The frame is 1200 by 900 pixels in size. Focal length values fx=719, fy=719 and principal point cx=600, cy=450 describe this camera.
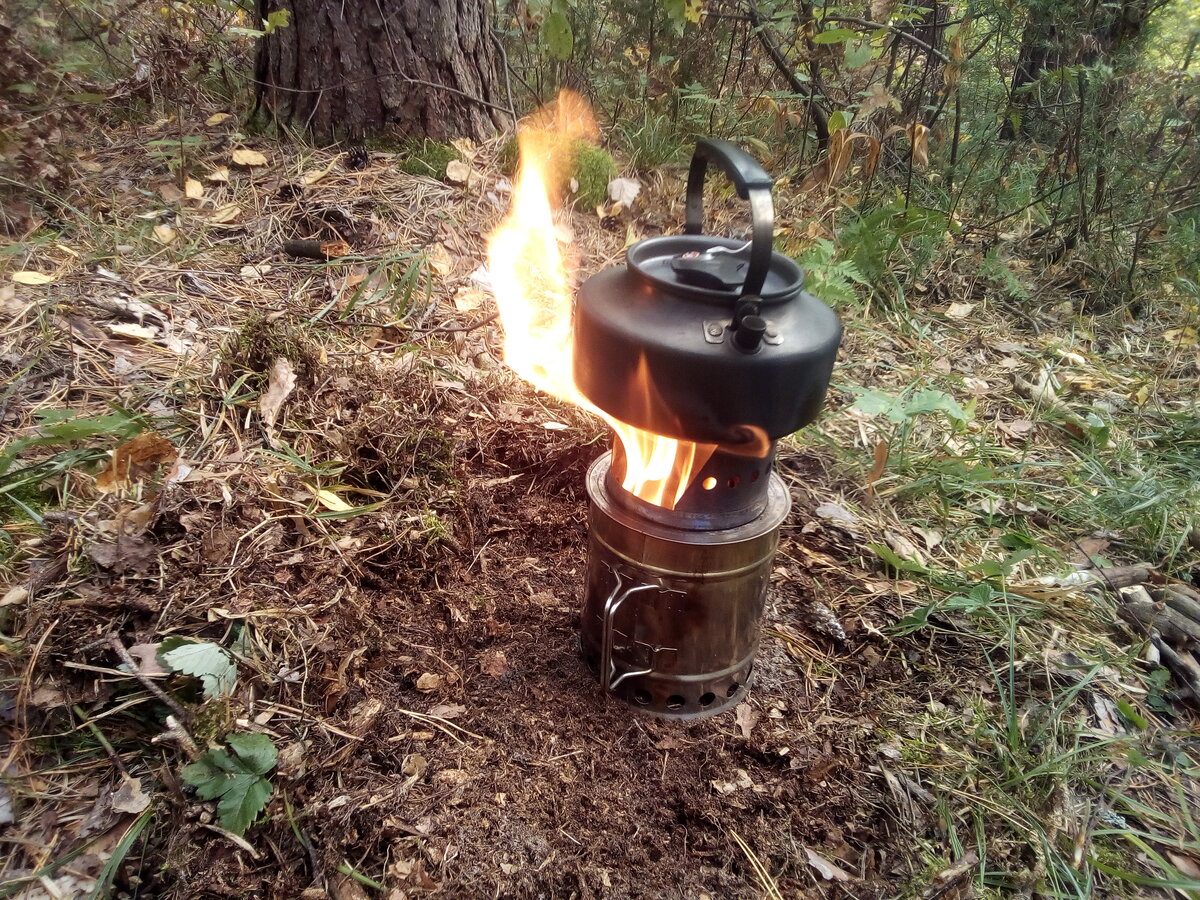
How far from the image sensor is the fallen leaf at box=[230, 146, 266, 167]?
343 centimetres

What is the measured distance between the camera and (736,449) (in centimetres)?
155

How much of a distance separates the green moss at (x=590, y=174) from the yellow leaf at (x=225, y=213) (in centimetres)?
164

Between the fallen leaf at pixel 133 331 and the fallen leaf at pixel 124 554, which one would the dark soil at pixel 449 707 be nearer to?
the fallen leaf at pixel 124 554

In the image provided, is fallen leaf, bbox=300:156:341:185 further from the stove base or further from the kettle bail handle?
the kettle bail handle

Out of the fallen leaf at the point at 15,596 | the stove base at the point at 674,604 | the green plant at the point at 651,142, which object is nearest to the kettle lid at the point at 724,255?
the stove base at the point at 674,604

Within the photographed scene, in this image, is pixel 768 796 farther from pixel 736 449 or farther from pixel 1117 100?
pixel 1117 100

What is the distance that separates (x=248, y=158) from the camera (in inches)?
135

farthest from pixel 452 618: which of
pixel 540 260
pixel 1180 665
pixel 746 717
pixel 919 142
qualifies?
pixel 919 142

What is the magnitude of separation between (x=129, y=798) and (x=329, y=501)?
2.90ft

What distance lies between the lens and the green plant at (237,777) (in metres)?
1.50

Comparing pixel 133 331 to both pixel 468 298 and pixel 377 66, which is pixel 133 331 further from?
pixel 377 66

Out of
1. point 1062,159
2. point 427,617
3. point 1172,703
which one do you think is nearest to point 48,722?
point 427,617

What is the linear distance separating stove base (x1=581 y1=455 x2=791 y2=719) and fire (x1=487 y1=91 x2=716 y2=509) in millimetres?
682

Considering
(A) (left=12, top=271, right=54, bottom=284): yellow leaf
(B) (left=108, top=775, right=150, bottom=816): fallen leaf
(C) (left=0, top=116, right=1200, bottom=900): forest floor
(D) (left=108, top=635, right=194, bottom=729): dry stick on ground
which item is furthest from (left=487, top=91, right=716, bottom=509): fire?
(A) (left=12, top=271, right=54, bottom=284): yellow leaf
